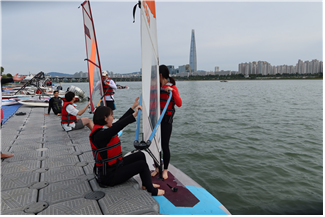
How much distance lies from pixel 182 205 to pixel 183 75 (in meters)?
125

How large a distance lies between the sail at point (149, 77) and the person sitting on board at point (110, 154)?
0.19 meters

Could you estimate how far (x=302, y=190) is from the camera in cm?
426

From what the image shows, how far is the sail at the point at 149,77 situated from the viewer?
227cm

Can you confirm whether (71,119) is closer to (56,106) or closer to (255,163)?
(56,106)

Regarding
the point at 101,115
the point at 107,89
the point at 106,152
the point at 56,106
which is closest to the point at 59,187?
the point at 106,152

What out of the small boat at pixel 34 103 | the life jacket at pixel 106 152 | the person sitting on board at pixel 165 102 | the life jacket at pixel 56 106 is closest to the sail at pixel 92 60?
the person sitting on board at pixel 165 102

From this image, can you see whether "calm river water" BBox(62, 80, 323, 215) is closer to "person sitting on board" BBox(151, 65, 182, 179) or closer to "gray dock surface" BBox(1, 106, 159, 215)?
"person sitting on board" BBox(151, 65, 182, 179)

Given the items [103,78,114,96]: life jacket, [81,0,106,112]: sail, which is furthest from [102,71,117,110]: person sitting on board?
[81,0,106,112]: sail

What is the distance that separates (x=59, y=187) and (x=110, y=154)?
91cm

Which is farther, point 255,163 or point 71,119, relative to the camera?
point 71,119

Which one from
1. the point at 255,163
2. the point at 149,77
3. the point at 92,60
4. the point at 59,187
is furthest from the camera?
the point at 92,60

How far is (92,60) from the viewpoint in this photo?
5848 mm

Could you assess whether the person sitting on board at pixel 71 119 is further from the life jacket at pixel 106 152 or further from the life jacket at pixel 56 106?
the life jacket at pixel 56 106

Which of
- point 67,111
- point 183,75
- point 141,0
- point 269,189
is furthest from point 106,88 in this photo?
point 183,75
